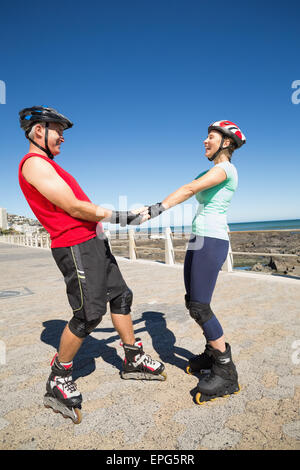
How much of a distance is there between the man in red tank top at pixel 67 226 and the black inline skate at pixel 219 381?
2.83ft

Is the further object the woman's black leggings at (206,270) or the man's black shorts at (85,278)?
the woman's black leggings at (206,270)

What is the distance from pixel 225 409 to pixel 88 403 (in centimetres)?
97

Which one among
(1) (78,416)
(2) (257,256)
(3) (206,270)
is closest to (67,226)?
(3) (206,270)

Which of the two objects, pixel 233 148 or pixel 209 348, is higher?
pixel 233 148

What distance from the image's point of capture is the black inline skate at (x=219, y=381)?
2020 mm

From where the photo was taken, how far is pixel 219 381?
2059 mm

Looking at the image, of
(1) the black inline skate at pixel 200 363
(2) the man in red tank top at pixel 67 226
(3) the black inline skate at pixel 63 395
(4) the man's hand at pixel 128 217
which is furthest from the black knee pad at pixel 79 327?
(1) the black inline skate at pixel 200 363

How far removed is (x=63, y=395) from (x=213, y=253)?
4.70 ft

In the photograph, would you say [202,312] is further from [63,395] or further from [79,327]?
[63,395]

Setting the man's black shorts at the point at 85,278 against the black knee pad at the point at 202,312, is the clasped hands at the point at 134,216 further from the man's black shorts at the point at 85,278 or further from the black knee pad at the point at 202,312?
the black knee pad at the point at 202,312

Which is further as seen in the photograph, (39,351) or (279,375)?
(39,351)

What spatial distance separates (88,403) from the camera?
6.76 feet
